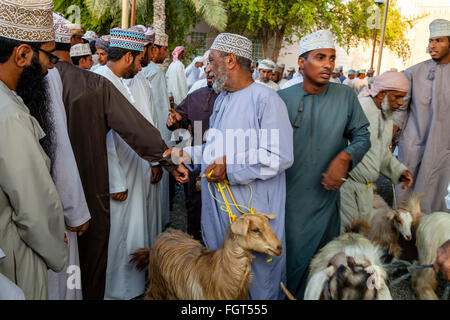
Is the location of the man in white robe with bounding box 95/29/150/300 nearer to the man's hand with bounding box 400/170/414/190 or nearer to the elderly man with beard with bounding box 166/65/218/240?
the elderly man with beard with bounding box 166/65/218/240

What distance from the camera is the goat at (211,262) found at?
111 inches

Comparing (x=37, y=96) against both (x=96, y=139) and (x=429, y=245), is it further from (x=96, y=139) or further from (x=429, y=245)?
(x=429, y=245)

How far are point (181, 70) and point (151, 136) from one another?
6.35 metres

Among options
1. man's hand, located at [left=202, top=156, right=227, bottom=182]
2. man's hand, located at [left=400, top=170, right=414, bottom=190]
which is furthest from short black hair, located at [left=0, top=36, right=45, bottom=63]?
man's hand, located at [left=400, top=170, right=414, bottom=190]

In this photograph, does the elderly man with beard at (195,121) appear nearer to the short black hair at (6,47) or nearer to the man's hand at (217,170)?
the man's hand at (217,170)

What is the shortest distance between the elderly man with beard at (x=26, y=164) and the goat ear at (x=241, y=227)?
103 cm

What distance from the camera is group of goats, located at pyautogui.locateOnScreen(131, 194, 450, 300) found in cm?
219

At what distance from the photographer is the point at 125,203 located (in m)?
3.91

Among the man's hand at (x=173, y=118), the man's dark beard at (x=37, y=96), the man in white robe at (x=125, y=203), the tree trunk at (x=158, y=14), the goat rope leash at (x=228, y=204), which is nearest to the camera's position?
the man's dark beard at (x=37, y=96)

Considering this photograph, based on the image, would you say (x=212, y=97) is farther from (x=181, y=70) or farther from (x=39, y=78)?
(x=181, y=70)

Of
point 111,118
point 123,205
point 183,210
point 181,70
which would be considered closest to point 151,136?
point 111,118

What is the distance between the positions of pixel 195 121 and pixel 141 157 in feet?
4.44

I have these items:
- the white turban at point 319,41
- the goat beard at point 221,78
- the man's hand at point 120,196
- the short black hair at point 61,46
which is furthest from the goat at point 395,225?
the short black hair at point 61,46

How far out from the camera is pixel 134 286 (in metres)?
4.03
